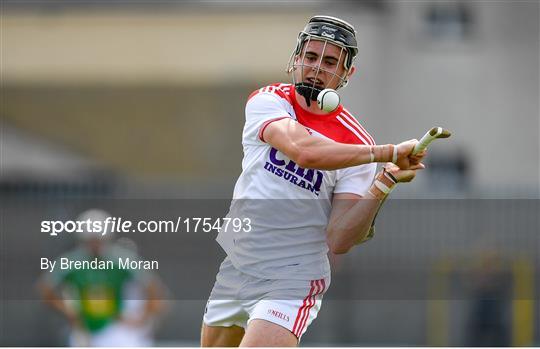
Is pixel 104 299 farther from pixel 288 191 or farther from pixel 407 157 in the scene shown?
pixel 407 157

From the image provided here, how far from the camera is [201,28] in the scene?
26.0 metres

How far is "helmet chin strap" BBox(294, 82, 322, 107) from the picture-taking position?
591 centimetres

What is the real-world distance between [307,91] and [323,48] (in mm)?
221

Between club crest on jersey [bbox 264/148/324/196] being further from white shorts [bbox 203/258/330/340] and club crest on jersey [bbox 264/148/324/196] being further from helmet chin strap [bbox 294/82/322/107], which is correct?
white shorts [bbox 203/258/330/340]

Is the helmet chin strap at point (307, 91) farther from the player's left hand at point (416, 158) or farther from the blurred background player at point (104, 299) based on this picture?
the blurred background player at point (104, 299)

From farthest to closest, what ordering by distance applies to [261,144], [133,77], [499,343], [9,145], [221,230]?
[133,77], [9,145], [499,343], [221,230], [261,144]

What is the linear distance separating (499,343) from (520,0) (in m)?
11.8

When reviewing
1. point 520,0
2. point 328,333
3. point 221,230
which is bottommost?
point 328,333

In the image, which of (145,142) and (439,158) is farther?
(145,142)

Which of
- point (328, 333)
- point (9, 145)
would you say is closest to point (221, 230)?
point (328, 333)

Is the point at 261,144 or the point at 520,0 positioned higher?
the point at 520,0

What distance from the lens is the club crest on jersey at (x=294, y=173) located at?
5.98 metres

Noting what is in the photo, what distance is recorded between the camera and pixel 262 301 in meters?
5.97

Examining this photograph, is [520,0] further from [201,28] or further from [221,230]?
[221,230]
